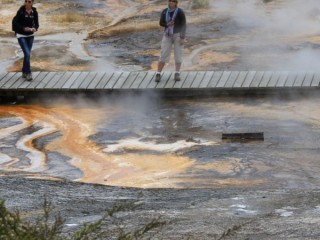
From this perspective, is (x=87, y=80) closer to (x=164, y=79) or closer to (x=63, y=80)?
(x=63, y=80)

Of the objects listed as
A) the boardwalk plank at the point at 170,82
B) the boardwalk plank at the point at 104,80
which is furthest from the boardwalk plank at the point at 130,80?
the boardwalk plank at the point at 170,82

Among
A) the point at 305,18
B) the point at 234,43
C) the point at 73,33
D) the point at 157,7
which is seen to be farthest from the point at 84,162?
the point at 157,7

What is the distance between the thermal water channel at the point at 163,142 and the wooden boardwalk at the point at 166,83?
18cm

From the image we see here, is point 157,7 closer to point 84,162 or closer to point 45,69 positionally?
point 45,69

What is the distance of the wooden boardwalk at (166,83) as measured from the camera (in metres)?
12.7

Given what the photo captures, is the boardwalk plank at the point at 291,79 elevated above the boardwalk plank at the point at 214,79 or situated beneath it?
situated beneath

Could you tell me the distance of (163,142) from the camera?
34.4 ft

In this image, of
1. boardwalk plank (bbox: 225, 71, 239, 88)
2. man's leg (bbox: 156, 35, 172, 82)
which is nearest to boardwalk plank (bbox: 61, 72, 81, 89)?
man's leg (bbox: 156, 35, 172, 82)

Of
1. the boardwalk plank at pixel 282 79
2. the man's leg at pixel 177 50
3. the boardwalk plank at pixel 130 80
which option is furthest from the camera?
the boardwalk plank at pixel 130 80

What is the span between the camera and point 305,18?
2150 centimetres

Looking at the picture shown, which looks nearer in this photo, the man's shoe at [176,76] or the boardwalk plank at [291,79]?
the boardwalk plank at [291,79]

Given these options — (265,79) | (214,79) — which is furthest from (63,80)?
(265,79)

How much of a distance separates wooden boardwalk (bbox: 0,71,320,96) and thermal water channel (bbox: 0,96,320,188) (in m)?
0.18

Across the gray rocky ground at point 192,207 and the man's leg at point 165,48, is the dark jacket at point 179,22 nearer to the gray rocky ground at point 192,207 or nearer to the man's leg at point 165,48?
the man's leg at point 165,48
